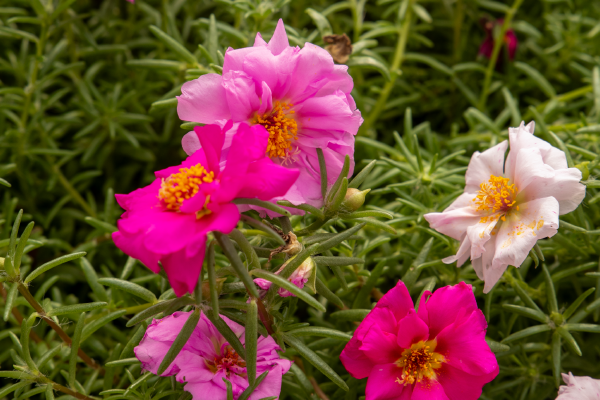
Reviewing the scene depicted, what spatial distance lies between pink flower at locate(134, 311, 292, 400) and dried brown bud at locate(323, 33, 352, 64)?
2.00ft

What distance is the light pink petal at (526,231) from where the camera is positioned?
0.78m

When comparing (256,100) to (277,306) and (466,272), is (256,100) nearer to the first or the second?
(277,306)

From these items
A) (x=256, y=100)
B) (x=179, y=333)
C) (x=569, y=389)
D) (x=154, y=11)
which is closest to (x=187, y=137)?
(x=256, y=100)

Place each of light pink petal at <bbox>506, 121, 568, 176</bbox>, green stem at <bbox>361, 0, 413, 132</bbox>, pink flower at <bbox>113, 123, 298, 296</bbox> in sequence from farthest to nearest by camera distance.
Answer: green stem at <bbox>361, 0, 413, 132</bbox> < light pink petal at <bbox>506, 121, 568, 176</bbox> < pink flower at <bbox>113, 123, 298, 296</bbox>

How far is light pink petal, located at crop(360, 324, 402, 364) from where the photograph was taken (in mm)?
762

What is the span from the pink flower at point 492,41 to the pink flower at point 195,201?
1.11m

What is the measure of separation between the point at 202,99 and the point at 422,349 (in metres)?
0.51

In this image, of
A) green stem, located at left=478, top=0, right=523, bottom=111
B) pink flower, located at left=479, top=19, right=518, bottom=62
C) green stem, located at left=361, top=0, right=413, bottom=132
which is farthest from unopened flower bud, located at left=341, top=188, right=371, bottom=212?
pink flower, located at left=479, top=19, right=518, bottom=62

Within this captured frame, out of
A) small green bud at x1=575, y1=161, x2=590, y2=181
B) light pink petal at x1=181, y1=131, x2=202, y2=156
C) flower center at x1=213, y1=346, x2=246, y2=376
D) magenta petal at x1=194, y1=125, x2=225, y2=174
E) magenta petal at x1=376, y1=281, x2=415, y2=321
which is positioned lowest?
flower center at x1=213, y1=346, x2=246, y2=376

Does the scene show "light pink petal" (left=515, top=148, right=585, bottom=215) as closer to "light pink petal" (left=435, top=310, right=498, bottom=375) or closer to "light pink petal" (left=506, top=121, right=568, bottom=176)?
"light pink petal" (left=506, top=121, right=568, bottom=176)

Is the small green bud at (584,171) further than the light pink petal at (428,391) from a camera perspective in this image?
Yes

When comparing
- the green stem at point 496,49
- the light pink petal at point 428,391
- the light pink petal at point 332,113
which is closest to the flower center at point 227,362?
the light pink petal at point 428,391

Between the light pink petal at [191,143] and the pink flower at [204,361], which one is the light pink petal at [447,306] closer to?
the pink flower at [204,361]

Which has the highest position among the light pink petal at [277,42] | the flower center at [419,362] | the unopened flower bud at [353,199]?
the light pink petal at [277,42]
